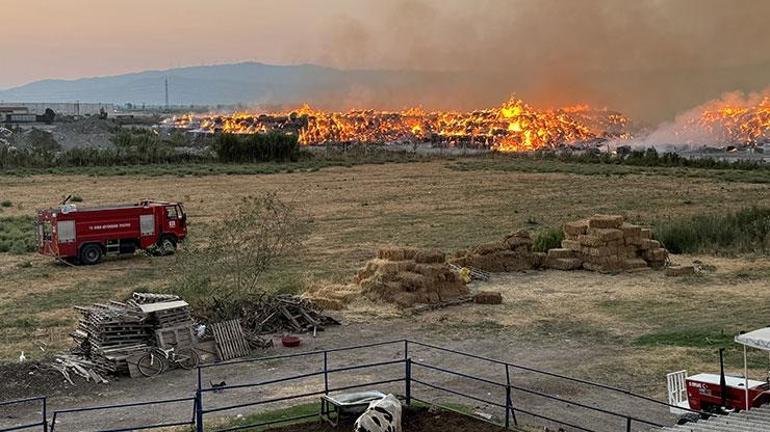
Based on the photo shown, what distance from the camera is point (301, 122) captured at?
541 feet

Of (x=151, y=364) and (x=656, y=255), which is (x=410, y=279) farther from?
(x=656, y=255)

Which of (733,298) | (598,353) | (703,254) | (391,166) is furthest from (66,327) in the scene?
(391,166)

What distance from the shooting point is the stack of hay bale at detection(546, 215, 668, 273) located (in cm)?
2938

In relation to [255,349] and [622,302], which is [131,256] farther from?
[622,302]

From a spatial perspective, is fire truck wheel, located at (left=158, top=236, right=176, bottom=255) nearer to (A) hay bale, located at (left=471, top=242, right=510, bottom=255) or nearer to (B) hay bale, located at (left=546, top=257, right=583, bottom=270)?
(A) hay bale, located at (left=471, top=242, right=510, bottom=255)

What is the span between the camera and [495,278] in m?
28.5

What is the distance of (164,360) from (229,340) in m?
1.68

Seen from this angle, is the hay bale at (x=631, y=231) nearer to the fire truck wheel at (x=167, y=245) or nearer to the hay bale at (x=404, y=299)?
the hay bale at (x=404, y=299)

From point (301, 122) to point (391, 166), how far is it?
86.2 metres

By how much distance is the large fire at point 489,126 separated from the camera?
5187 inches

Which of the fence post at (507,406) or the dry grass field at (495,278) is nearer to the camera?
the fence post at (507,406)

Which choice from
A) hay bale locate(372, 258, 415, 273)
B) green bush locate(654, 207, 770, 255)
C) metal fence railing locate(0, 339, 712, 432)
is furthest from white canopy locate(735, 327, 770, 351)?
green bush locate(654, 207, 770, 255)

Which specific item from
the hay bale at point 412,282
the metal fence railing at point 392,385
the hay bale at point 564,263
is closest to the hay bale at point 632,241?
the hay bale at point 564,263

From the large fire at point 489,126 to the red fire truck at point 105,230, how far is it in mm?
91398
